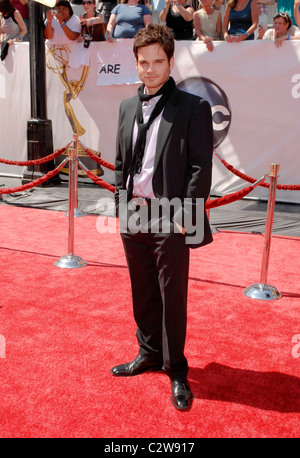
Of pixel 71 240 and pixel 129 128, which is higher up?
pixel 129 128

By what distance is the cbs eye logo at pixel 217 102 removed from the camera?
7473 mm

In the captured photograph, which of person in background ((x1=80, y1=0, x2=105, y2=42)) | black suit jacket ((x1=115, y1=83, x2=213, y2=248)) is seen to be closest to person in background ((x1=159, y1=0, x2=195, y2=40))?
person in background ((x1=80, y1=0, x2=105, y2=42))

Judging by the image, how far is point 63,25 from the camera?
835 cm

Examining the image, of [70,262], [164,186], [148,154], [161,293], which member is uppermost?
[148,154]

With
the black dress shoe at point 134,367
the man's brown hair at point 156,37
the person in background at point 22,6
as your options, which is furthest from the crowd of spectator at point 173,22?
the black dress shoe at point 134,367

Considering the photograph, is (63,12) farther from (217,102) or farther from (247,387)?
(247,387)

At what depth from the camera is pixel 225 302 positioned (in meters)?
4.06

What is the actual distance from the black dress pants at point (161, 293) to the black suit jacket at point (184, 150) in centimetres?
15

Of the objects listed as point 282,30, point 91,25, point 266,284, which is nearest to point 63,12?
point 91,25

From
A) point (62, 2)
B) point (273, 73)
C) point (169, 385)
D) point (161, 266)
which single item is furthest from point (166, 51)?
point (62, 2)

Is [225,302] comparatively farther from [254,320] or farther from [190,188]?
[190,188]

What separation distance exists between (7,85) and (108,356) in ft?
23.8

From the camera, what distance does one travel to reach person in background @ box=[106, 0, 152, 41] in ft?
25.7

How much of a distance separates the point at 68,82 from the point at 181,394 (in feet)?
23.5
